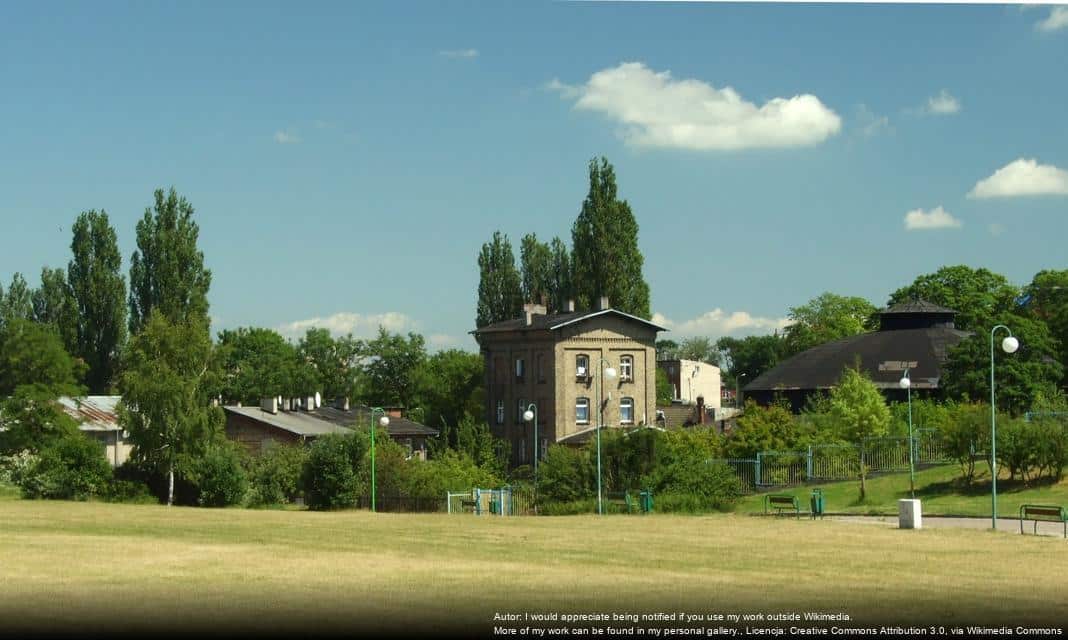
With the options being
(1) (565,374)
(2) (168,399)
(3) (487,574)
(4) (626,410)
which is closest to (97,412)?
(2) (168,399)

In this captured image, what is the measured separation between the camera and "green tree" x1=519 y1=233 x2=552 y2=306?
299 ft

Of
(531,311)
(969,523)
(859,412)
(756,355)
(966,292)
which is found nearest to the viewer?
(969,523)

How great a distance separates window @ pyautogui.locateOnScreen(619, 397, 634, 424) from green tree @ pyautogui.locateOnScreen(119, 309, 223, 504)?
1271 inches

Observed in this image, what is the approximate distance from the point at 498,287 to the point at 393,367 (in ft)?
84.1

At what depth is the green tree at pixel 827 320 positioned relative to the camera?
121 meters

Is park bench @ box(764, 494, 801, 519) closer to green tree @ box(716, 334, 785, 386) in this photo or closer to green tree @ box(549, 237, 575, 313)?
green tree @ box(549, 237, 575, 313)

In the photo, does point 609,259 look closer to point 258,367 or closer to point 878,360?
point 878,360

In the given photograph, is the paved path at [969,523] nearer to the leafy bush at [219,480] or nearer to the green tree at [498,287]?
the leafy bush at [219,480]

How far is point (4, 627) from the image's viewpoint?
1822 centimetres

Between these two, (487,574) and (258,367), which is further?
(258,367)

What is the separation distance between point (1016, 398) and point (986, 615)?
49.4 metres

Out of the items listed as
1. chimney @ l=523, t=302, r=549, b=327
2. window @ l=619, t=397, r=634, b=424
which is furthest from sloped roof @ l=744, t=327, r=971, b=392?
chimney @ l=523, t=302, r=549, b=327

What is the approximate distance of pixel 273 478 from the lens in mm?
57469

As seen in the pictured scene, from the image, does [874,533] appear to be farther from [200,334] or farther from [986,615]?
[200,334]
